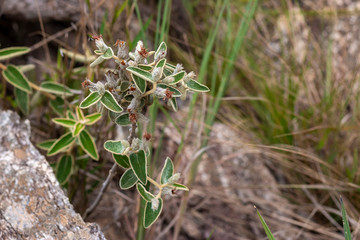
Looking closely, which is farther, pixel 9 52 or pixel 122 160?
pixel 9 52

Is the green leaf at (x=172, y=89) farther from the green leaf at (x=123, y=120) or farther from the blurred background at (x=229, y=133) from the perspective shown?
the blurred background at (x=229, y=133)

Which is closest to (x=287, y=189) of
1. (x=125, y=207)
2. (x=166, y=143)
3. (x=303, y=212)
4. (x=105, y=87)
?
(x=303, y=212)

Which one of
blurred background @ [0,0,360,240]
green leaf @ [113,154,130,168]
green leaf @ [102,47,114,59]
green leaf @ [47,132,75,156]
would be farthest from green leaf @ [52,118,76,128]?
green leaf @ [102,47,114,59]

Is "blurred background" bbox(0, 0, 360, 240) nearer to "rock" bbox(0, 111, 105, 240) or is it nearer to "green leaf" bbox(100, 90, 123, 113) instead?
"rock" bbox(0, 111, 105, 240)

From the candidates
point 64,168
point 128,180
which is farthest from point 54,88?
point 128,180

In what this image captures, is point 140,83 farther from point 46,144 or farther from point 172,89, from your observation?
point 46,144

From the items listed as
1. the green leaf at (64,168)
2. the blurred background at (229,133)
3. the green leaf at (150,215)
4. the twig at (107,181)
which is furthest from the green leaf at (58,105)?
the green leaf at (150,215)
